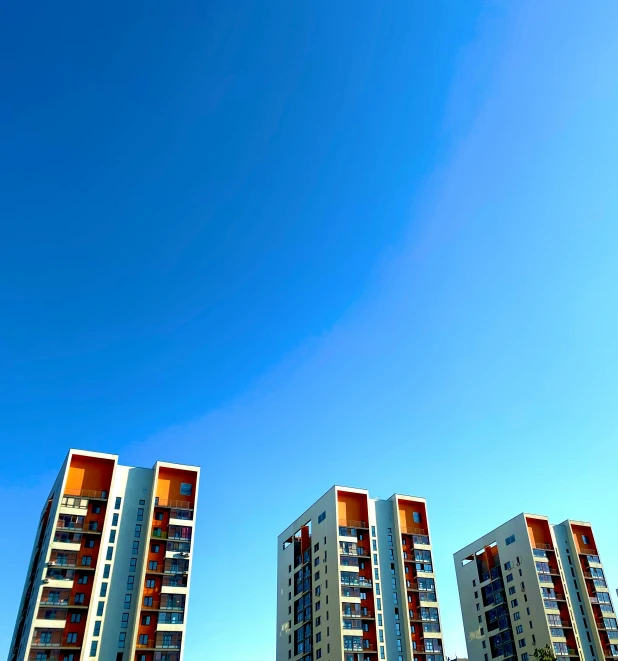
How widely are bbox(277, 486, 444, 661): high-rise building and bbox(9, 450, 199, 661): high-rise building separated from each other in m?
23.4

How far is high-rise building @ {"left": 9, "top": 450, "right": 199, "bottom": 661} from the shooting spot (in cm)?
7669

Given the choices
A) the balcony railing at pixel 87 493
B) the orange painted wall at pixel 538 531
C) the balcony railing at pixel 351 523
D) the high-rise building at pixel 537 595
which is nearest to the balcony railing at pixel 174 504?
the balcony railing at pixel 87 493

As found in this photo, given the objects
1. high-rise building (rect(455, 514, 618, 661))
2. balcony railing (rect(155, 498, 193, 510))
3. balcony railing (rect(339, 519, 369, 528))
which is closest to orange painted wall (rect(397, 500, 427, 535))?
balcony railing (rect(339, 519, 369, 528))

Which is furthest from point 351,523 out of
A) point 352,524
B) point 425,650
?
point 425,650

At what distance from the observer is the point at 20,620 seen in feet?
284

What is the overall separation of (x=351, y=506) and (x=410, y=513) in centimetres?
1115

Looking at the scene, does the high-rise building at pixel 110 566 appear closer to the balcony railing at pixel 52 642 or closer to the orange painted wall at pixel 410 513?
the balcony railing at pixel 52 642

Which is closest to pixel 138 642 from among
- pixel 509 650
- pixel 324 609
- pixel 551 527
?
pixel 324 609

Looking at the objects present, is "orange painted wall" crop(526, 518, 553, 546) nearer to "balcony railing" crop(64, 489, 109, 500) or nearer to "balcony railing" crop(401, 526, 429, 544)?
"balcony railing" crop(401, 526, 429, 544)

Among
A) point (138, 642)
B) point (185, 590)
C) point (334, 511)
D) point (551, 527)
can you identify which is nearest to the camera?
point (138, 642)

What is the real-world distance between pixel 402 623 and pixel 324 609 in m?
12.1

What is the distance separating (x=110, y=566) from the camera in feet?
270

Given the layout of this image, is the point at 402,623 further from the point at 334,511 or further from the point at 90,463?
the point at 90,463

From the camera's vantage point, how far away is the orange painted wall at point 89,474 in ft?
284
